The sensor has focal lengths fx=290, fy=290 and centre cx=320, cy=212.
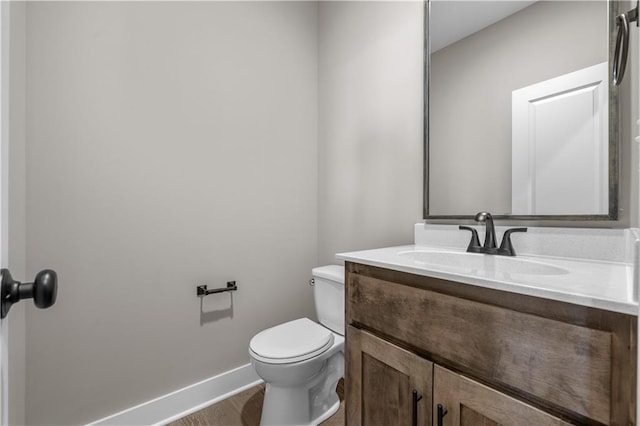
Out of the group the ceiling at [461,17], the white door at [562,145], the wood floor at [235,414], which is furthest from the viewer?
the wood floor at [235,414]

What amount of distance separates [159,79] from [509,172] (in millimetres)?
1686

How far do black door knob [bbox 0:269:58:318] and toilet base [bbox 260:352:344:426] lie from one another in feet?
3.72

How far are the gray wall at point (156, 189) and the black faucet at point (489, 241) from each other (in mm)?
1117

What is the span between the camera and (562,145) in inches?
42.4

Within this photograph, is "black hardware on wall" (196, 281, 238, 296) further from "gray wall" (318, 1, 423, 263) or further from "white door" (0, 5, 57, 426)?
"white door" (0, 5, 57, 426)

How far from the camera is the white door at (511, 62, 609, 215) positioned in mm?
990

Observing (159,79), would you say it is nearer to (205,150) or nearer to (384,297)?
(205,150)

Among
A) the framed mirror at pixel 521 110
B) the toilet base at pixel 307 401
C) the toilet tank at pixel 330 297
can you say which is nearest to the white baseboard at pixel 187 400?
the toilet base at pixel 307 401

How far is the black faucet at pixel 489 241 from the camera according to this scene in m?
1.11

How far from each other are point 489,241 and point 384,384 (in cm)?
67

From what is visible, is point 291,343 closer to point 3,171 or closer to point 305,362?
point 305,362

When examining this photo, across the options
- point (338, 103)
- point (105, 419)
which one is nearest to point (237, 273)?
point (105, 419)

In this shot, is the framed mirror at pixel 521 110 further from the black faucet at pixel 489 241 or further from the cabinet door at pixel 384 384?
the cabinet door at pixel 384 384

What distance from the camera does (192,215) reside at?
1.55 m
